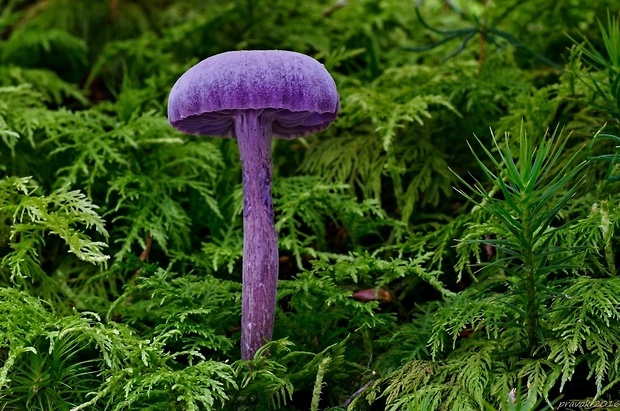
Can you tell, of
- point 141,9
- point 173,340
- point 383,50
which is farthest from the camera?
point 141,9

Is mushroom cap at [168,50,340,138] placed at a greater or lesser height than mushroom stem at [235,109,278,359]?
greater

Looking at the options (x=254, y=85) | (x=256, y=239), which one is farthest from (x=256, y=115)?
(x=256, y=239)

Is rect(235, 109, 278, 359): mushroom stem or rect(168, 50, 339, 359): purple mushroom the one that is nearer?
rect(168, 50, 339, 359): purple mushroom

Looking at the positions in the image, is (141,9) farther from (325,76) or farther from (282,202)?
(325,76)

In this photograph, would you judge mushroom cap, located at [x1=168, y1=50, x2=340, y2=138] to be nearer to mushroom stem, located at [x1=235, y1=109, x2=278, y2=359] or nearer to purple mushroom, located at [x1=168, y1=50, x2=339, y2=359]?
purple mushroom, located at [x1=168, y1=50, x2=339, y2=359]

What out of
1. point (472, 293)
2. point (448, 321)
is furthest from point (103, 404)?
point (472, 293)

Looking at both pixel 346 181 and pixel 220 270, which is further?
pixel 346 181

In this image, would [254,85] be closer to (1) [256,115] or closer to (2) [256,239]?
(1) [256,115]

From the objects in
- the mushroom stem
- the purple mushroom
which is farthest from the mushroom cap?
the mushroom stem

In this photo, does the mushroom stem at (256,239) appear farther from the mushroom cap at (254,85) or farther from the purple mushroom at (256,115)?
the mushroom cap at (254,85)
